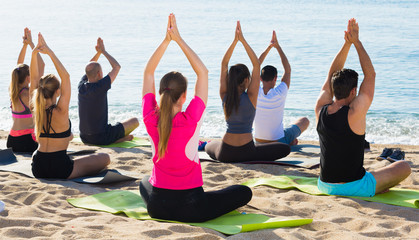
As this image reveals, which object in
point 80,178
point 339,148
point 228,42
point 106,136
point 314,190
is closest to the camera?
point 339,148

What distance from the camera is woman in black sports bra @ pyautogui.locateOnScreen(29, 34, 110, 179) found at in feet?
17.6

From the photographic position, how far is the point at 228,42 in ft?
84.2

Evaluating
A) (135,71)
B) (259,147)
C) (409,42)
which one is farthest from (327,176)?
(409,42)

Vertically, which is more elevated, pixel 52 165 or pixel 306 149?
pixel 52 165

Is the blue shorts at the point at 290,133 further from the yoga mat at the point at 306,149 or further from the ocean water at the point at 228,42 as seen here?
the ocean water at the point at 228,42

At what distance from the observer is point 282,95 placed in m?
7.36

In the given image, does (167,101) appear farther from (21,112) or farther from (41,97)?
(21,112)

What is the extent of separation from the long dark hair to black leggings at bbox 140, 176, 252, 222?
2.14m

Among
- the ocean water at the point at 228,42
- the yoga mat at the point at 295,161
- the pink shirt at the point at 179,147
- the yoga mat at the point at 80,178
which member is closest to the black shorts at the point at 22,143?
the yoga mat at the point at 80,178

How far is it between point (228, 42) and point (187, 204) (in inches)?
865

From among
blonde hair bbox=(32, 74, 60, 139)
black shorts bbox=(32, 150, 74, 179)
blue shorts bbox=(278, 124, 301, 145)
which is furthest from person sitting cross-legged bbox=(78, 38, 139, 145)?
blue shorts bbox=(278, 124, 301, 145)

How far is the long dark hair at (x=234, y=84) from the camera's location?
6.33 m

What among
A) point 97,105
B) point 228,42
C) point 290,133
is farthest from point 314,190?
point 228,42

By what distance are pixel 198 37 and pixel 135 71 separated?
8.54m
